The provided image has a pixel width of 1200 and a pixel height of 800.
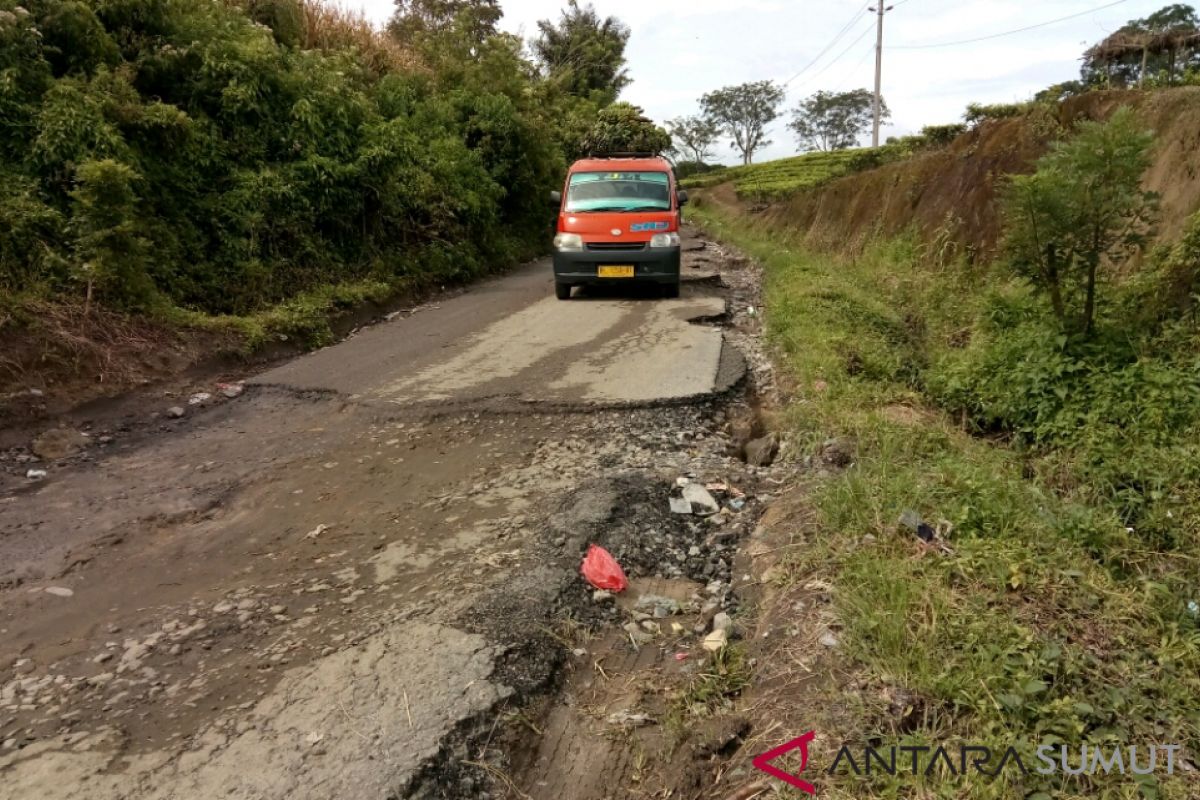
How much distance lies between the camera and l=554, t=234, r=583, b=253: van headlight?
372 inches

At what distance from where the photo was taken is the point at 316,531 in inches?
141

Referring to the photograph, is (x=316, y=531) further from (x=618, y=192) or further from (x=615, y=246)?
(x=618, y=192)

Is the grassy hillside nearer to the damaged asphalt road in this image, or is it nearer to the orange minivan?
the orange minivan

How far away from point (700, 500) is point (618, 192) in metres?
6.87

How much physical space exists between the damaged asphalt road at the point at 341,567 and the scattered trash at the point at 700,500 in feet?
0.42

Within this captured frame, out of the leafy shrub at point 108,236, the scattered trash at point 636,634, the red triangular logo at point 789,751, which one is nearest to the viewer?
the red triangular logo at point 789,751

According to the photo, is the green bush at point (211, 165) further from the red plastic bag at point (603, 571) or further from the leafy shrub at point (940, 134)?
the leafy shrub at point (940, 134)

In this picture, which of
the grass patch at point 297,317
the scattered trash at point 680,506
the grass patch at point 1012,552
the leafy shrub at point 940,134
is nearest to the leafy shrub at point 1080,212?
the grass patch at point 1012,552

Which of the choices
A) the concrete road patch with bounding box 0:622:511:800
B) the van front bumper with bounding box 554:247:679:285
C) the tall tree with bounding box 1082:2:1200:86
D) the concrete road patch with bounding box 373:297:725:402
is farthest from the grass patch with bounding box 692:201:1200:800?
the tall tree with bounding box 1082:2:1200:86

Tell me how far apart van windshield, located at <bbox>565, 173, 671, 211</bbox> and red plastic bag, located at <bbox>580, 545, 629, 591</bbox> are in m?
7.10

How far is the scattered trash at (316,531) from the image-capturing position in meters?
3.53

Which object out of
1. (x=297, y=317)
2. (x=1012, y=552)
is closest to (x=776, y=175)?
(x=297, y=317)

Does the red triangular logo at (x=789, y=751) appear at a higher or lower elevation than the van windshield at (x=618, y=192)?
lower

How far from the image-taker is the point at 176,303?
281 inches
